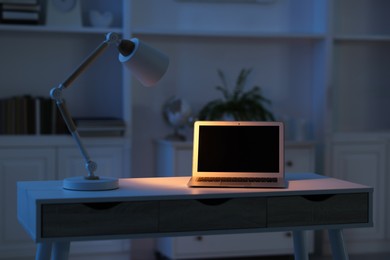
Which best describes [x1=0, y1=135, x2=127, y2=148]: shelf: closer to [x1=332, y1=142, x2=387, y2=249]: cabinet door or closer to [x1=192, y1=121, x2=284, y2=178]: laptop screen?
[x1=192, y1=121, x2=284, y2=178]: laptop screen

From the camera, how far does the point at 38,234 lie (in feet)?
8.11

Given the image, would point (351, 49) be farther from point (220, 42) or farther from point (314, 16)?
point (220, 42)

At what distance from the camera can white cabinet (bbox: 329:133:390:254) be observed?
15.0 feet

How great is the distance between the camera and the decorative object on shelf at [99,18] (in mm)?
4312

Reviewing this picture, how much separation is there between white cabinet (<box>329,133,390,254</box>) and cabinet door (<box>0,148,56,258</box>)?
185 cm

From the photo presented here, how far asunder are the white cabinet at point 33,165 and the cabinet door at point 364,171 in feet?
4.75

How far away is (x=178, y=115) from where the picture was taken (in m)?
4.39

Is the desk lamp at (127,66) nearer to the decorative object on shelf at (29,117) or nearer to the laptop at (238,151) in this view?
the laptop at (238,151)

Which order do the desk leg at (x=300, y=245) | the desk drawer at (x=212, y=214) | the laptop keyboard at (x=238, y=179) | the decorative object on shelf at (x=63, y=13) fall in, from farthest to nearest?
1. the decorative object on shelf at (x=63, y=13)
2. the desk leg at (x=300, y=245)
3. the laptop keyboard at (x=238, y=179)
4. the desk drawer at (x=212, y=214)

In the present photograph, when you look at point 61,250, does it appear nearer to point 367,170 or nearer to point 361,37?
point 367,170

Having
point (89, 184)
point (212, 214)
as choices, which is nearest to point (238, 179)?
point (212, 214)

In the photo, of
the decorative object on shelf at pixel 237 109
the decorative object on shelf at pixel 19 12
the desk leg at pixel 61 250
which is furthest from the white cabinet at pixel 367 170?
the desk leg at pixel 61 250

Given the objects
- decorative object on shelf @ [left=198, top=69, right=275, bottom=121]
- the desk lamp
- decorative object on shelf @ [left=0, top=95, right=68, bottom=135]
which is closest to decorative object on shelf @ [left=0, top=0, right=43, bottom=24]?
decorative object on shelf @ [left=0, top=95, right=68, bottom=135]

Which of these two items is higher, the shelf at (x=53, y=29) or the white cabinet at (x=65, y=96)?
the shelf at (x=53, y=29)
